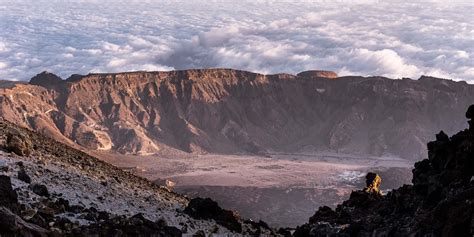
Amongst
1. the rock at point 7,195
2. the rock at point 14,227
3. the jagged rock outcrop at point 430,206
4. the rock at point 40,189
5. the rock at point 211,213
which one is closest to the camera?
the rock at point 14,227

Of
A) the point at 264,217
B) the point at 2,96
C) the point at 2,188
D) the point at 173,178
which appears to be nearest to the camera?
the point at 2,188

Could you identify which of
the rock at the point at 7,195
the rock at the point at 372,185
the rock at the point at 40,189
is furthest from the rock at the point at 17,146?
the rock at the point at 372,185

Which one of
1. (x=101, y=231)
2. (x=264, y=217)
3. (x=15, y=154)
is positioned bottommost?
(x=264, y=217)

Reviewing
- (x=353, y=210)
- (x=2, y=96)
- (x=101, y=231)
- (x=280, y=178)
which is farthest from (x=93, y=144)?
(x=101, y=231)

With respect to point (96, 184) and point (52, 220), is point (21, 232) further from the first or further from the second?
point (96, 184)

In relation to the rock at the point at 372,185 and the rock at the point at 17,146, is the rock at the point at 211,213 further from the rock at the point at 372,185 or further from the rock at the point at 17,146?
the rock at the point at 372,185

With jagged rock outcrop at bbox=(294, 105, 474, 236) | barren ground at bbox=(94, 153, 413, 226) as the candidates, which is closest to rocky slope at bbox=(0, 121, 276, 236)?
jagged rock outcrop at bbox=(294, 105, 474, 236)
